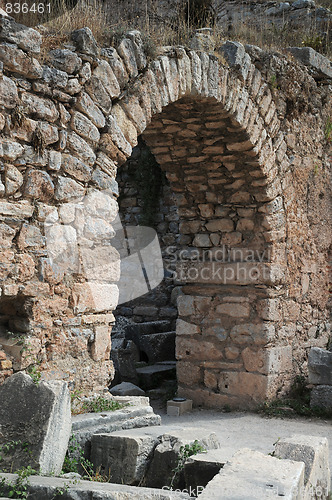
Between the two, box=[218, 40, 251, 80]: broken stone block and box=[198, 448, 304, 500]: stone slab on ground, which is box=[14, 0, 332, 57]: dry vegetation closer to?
box=[218, 40, 251, 80]: broken stone block

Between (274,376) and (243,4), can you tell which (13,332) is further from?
(243,4)

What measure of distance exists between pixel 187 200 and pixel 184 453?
4.10m

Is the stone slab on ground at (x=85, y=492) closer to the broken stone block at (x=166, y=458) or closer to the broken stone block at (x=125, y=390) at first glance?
the broken stone block at (x=166, y=458)

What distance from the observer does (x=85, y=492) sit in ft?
8.89

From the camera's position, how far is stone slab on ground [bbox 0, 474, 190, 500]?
269 cm

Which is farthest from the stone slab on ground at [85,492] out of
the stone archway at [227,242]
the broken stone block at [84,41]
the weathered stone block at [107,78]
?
the stone archway at [227,242]

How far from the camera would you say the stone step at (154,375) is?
25.0ft

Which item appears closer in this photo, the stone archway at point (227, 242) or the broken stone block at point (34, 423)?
the broken stone block at point (34, 423)

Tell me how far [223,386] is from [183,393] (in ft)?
1.76

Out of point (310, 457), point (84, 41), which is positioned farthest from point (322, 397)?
point (84, 41)

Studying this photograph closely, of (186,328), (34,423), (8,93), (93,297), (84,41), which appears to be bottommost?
(34,423)

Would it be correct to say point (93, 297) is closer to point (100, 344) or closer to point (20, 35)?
point (100, 344)

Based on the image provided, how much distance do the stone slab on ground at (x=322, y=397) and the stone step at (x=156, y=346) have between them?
2.67 m

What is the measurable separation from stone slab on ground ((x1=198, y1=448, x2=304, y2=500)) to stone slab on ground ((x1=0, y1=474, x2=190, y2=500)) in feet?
0.66
